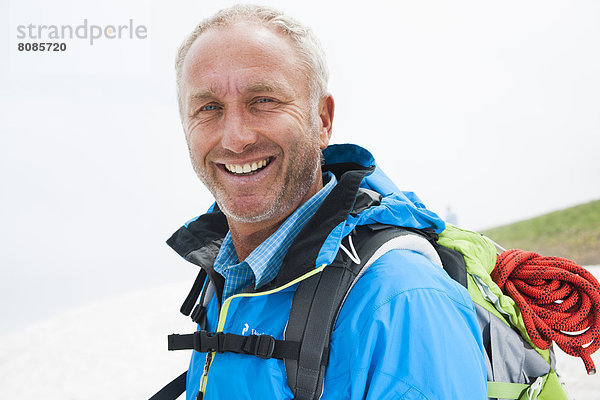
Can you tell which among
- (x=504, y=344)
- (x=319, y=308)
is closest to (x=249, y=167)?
(x=319, y=308)

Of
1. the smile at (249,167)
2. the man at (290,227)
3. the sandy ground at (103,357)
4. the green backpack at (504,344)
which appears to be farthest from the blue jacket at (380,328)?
the sandy ground at (103,357)

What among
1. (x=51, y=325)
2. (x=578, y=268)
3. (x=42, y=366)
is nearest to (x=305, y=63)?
(x=578, y=268)

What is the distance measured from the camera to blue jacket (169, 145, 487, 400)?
1.22 metres

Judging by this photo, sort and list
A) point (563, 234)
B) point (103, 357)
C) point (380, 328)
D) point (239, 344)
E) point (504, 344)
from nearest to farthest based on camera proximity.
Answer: point (380, 328)
point (504, 344)
point (239, 344)
point (103, 357)
point (563, 234)

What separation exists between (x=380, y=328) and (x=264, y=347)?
1.32 feet

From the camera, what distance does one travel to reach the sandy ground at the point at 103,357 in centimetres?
601

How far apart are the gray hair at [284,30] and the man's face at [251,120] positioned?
35 mm

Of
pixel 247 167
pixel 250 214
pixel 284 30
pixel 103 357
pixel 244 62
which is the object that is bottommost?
pixel 103 357

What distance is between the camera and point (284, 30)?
1.69 metres

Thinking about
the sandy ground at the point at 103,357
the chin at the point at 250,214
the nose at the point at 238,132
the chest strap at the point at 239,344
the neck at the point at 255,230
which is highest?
the nose at the point at 238,132

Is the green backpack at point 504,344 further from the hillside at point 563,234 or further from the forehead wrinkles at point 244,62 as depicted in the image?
the hillside at point 563,234

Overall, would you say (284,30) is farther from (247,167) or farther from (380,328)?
(380,328)

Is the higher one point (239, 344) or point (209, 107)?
point (209, 107)

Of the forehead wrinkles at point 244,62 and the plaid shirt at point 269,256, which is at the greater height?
the forehead wrinkles at point 244,62
